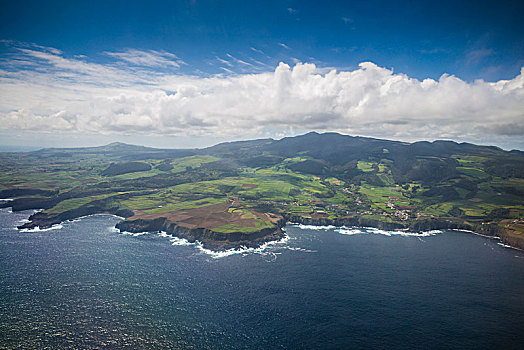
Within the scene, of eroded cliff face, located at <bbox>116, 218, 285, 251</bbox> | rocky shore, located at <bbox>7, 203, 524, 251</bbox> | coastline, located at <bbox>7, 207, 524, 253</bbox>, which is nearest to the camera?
eroded cliff face, located at <bbox>116, 218, 285, 251</bbox>

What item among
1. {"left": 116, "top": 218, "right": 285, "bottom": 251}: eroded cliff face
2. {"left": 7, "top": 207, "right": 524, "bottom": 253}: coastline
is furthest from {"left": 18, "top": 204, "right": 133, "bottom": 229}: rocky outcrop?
{"left": 116, "top": 218, "right": 285, "bottom": 251}: eroded cliff face

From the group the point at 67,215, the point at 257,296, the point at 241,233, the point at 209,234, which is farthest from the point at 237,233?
the point at 67,215

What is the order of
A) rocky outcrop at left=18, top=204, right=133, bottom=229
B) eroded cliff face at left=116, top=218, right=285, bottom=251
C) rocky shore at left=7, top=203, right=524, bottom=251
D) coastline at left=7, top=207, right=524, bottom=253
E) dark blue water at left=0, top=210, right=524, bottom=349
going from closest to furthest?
dark blue water at left=0, top=210, right=524, bottom=349, eroded cliff face at left=116, top=218, right=285, bottom=251, coastline at left=7, top=207, right=524, bottom=253, rocky shore at left=7, top=203, right=524, bottom=251, rocky outcrop at left=18, top=204, right=133, bottom=229

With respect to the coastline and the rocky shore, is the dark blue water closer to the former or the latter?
the coastline

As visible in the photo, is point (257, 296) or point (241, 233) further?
point (241, 233)

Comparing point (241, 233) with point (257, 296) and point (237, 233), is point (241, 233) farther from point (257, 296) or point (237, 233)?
point (257, 296)

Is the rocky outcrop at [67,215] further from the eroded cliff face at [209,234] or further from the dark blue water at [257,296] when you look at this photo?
the eroded cliff face at [209,234]

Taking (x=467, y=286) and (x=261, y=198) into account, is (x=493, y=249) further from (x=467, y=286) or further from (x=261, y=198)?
(x=261, y=198)
